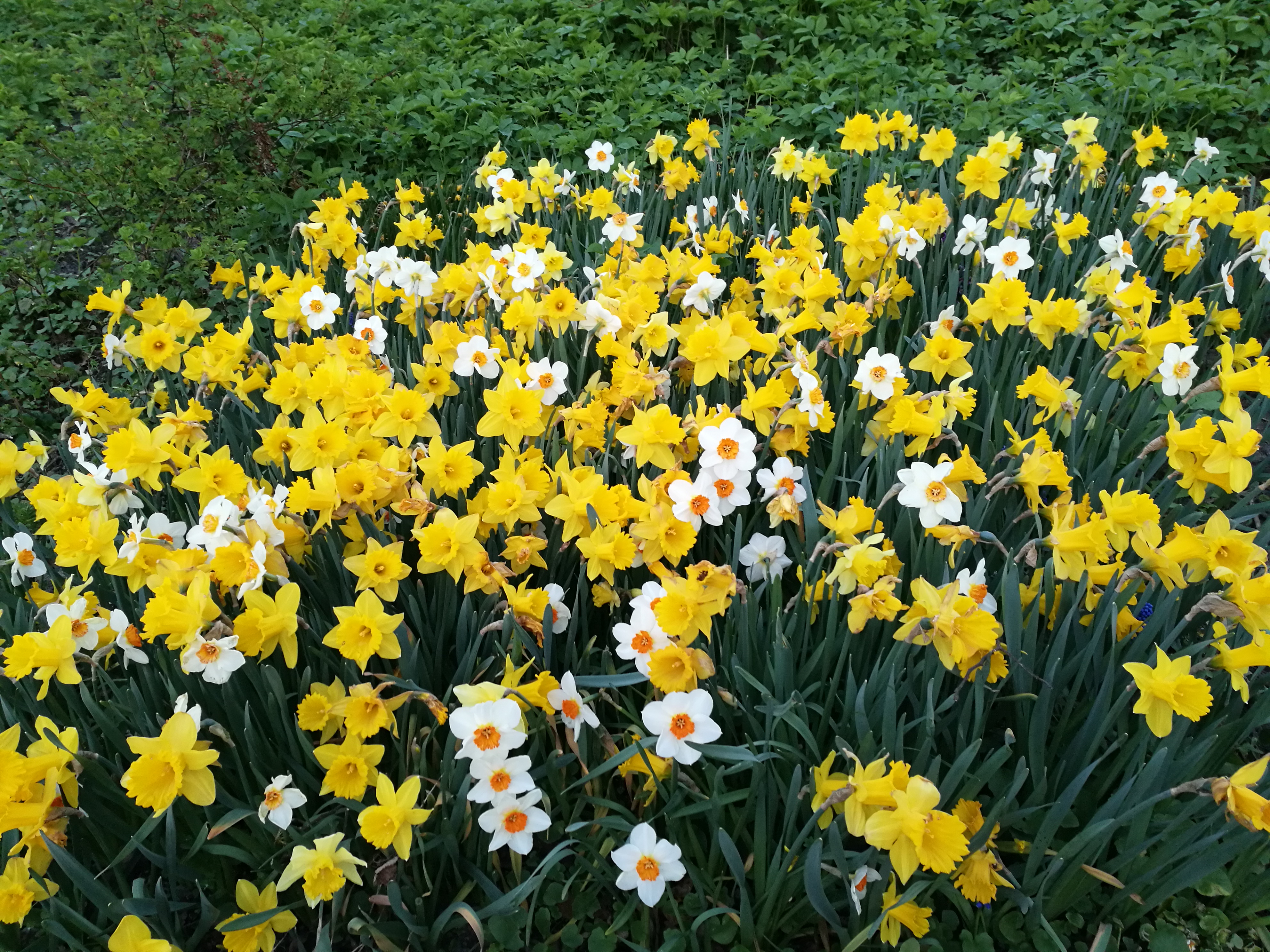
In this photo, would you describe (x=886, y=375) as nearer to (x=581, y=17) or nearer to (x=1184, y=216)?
(x=1184, y=216)

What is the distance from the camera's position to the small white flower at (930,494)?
5.56 ft

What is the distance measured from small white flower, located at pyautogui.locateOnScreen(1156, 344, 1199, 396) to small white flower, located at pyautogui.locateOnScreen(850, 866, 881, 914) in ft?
4.53

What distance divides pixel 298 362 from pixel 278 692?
99 cm

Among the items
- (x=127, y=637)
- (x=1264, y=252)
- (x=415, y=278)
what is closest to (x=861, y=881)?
(x=127, y=637)

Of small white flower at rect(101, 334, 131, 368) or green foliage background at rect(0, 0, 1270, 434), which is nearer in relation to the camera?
small white flower at rect(101, 334, 131, 368)

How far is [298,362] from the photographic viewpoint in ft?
7.47

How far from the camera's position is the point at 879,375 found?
2.13m

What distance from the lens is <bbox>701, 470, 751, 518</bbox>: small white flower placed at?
1.77 metres

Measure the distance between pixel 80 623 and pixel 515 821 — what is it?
0.93m

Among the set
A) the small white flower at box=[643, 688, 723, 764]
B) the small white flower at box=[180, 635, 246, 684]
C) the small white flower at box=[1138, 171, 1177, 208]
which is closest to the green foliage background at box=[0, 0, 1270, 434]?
the small white flower at box=[1138, 171, 1177, 208]

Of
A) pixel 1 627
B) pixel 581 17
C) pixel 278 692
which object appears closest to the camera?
pixel 278 692

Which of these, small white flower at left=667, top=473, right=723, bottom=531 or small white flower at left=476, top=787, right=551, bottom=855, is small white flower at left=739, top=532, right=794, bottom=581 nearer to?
small white flower at left=667, top=473, right=723, bottom=531

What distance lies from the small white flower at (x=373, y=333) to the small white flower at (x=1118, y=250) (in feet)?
6.98

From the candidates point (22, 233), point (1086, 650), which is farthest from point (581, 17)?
point (1086, 650)
